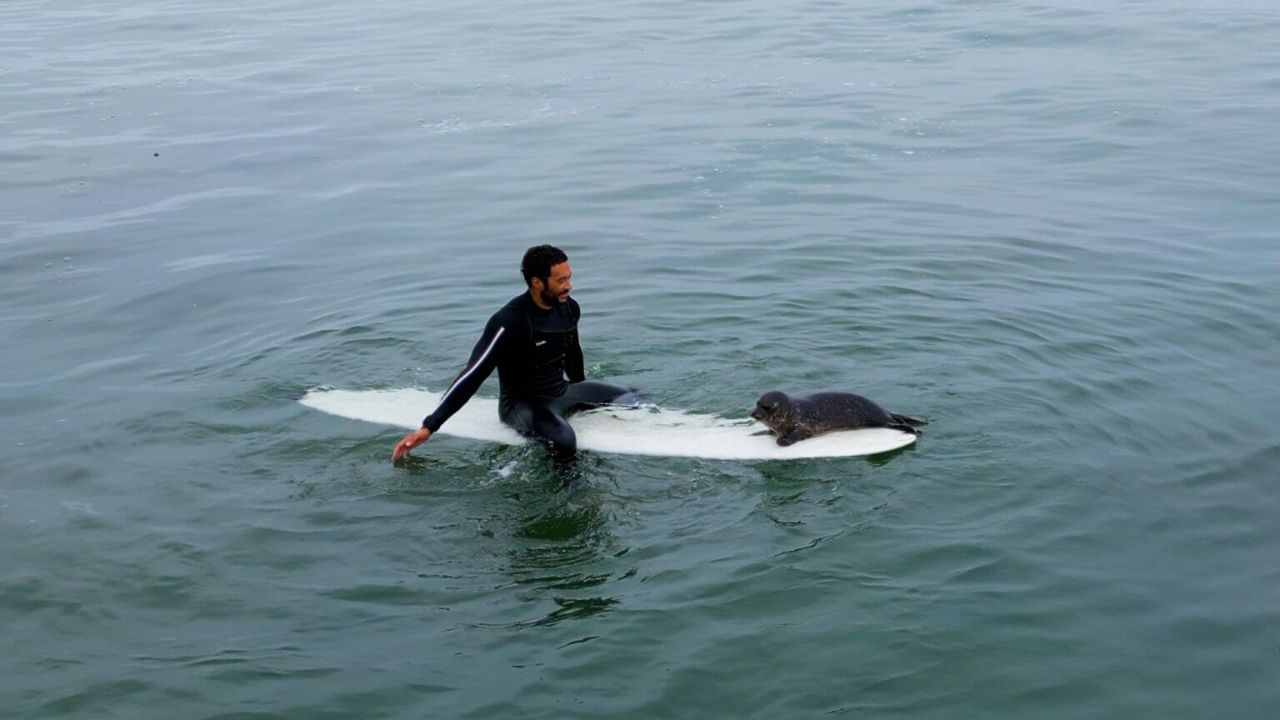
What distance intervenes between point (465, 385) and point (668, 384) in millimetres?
1890

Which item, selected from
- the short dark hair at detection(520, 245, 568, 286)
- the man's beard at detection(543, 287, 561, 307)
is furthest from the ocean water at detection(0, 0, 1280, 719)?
the short dark hair at detection(520, 245, 568, 286)

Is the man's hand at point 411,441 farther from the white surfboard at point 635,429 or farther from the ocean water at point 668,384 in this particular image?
the white surfboard at point 635,429

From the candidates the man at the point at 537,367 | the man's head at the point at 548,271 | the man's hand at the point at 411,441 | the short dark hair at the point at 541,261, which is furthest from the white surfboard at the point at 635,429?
the short dark hair at the point at 541,261

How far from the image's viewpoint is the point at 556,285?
828 cm

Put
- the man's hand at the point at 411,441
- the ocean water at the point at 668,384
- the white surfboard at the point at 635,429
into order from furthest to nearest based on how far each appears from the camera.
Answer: the white surfboard at the point at 635,429 → the man's hand at the point at 411,441 → the ocean water at the point at 668,384

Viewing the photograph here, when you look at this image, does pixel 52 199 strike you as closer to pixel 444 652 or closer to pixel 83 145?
pixel 83 145

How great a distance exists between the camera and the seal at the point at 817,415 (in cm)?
845

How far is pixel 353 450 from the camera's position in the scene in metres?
8.86

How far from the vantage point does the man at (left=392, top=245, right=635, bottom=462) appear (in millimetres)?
8289

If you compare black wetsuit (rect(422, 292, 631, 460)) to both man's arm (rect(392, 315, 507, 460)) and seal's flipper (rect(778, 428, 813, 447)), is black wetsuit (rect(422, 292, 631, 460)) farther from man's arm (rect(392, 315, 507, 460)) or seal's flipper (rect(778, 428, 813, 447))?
seal's flipper (rect(778, 428, 813, 447))

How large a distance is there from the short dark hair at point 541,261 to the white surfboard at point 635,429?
45.3 inches

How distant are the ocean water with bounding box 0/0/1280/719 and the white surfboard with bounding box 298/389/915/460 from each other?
0.55ft

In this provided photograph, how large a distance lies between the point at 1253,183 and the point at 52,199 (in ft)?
43.9

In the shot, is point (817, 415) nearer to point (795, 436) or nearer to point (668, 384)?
point (795, 436)
